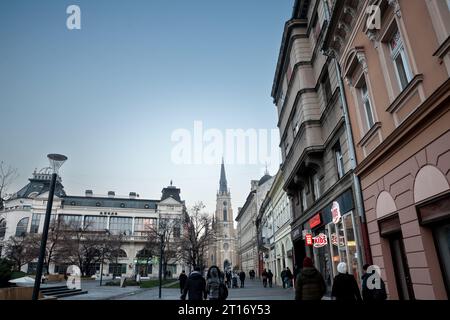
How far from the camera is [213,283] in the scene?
910 centimetres

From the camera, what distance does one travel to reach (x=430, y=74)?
6340 mm

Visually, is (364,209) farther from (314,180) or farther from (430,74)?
(314,180)

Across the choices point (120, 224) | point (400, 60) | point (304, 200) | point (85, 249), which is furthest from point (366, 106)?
point (120, 224)

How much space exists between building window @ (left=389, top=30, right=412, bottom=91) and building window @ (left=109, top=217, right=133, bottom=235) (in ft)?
237

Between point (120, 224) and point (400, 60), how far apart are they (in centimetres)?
7421

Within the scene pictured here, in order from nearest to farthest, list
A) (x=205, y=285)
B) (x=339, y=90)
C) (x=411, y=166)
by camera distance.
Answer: (x=411, y=166) < (x=205, y=285) < (x=339, y=90)

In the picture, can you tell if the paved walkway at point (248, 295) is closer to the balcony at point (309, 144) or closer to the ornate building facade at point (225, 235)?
the balcony at point (309, 144)

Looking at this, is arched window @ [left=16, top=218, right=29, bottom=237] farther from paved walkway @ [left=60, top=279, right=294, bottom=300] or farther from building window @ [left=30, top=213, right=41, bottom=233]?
paved walkway @ [left=60, top=279, right=294, bottom=300]

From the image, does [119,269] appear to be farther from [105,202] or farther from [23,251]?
[23,251]

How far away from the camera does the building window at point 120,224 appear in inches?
2849

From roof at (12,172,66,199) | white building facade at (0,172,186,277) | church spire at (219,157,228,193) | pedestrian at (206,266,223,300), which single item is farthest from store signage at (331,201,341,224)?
church spire at (219,157,228,193)

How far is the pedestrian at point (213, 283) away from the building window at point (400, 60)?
7.35 metres
